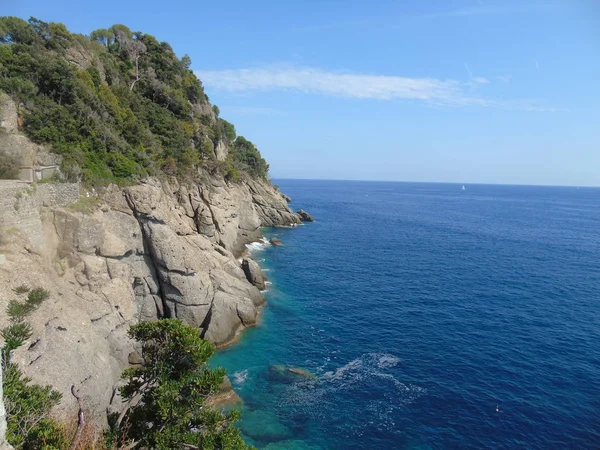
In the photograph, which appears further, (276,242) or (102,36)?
(276,242)

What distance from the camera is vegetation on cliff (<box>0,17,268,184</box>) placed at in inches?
1399

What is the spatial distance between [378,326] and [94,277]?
27.8 meters

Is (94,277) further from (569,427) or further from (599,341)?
(599,341)

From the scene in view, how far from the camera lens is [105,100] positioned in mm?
43469

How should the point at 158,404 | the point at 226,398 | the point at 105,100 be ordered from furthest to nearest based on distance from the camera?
1. the point at 105,100
2. the point at 226,398
3. the point at 158,404

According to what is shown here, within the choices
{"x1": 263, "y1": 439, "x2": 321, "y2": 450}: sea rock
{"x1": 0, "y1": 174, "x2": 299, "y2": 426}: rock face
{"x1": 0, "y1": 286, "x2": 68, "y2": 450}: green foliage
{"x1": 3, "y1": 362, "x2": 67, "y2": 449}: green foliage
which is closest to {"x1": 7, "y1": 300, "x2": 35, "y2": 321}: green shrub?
{"x1": 0, "y1": 174, "x2": 299, "y2": 426}: rock face

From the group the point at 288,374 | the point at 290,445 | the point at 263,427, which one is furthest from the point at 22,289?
the point at 288,374

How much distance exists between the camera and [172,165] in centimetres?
4931

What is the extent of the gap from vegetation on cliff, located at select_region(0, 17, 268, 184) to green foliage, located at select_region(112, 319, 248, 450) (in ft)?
70.6

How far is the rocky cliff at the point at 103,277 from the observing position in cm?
2470

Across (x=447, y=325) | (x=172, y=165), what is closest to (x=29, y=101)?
(x=172, y=165)

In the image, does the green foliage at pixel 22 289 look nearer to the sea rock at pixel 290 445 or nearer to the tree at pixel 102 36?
the sea rock at pixel 290 445

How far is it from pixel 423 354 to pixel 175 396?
26.0 m

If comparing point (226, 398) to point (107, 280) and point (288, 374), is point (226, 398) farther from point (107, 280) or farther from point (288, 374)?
point (107, 280)
